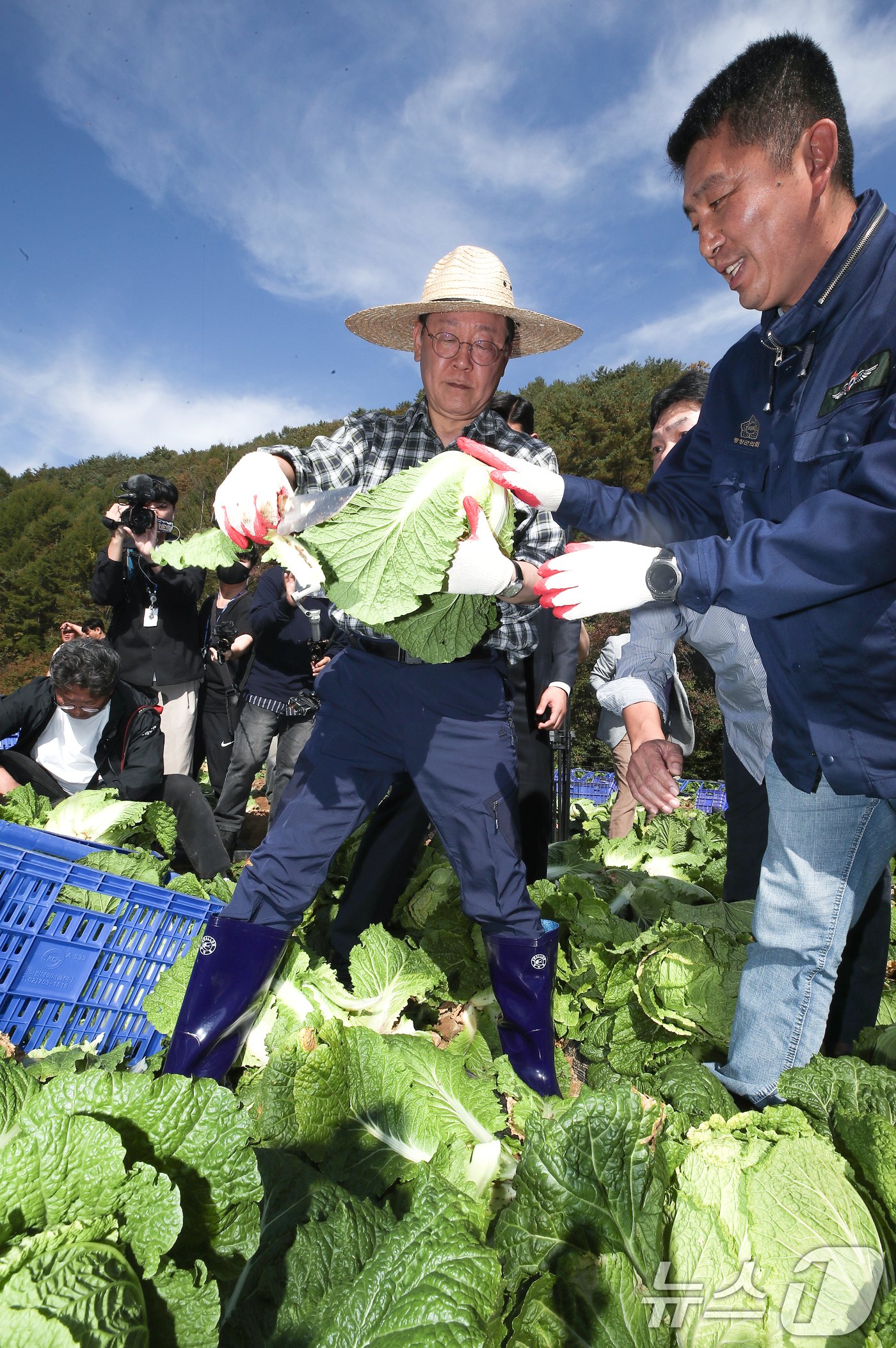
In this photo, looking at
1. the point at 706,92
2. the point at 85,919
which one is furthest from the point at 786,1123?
the point at 706,92

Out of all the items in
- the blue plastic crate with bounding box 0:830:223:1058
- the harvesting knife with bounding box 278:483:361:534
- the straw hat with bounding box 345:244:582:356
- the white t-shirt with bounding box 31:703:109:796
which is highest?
the straw hat with bounding box 345:244:582:356

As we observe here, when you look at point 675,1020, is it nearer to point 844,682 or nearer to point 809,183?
point 844,682

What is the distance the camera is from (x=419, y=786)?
220 cm

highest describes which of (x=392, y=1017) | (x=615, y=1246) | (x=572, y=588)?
(x=572, y=588)

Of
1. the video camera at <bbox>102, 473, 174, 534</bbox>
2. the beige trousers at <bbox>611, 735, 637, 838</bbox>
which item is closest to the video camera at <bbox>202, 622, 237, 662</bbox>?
the video camera at <bbox>102, 473, 174, 534</bbox>

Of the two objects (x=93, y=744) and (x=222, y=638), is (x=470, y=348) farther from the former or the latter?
(x=222, y=638)

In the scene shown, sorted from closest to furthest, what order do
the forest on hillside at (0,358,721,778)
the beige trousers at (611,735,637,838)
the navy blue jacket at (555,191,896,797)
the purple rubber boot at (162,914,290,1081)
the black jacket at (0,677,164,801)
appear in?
the navy blue jacket at (555,191,896,797) < the purple rubber boot at (162,914,290,1081) < the black jacket at (0,677,164,801) < the beige trousers at (611,735,637,838) < the forest on hillside at (0,358,721,778)

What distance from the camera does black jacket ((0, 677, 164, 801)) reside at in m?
3.67

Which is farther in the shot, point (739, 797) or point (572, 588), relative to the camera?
point (739, 797)

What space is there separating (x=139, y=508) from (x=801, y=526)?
3.22 m

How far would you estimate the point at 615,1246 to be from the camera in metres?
1.31

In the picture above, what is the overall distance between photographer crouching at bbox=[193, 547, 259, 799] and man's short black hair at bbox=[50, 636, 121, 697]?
4.82ft

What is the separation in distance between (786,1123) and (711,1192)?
0.27m

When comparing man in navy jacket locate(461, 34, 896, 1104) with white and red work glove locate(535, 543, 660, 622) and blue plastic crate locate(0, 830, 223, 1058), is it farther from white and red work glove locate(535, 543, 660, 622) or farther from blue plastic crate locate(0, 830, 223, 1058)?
blue plastic crate locate(0, 830, 223, 1058)
